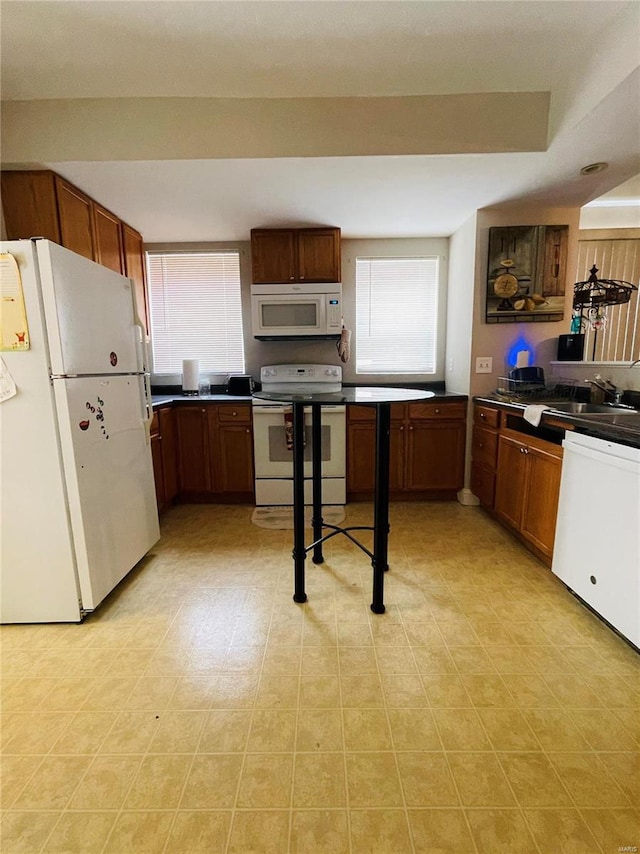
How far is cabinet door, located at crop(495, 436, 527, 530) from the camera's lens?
7.41 feet

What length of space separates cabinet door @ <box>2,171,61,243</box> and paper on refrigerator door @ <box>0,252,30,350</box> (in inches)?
34.5

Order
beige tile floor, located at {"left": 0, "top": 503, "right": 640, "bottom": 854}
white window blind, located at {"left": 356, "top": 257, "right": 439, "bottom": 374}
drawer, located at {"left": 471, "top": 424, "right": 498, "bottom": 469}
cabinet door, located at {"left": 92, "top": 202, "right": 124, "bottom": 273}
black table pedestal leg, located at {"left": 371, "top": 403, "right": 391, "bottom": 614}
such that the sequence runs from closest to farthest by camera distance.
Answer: beige tile floor, located at {"left": 0, "top": 503, "right": 640, "bottom": 854}
black table pedestal leg, located at {"left": 371, "top": 403, "right": 391, "bottom": 614}
cabinet door, located at {"left": 92, "top": 202, "right": 124, "bottom": 273}
drawer, located at {"left": 471, "top": 424, "right": 498, "bottom": 469}
white window blind, located at {"left": 356, "top": 257, "right": 439, "bottom": 374}

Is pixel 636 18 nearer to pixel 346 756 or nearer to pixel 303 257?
pixel 303 257

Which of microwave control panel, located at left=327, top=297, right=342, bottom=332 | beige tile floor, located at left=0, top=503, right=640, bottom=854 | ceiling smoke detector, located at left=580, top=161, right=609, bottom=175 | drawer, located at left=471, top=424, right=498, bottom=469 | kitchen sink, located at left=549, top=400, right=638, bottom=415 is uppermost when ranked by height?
ceiling smoke detector, located at left=580, top=161, right=609, bottom=175

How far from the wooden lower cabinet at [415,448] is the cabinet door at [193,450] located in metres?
1.23

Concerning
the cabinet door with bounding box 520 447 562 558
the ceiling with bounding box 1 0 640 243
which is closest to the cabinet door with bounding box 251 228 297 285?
the ceiling with bounding box 1 0 640 243

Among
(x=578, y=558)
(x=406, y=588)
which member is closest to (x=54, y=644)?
(x=406, y=588)

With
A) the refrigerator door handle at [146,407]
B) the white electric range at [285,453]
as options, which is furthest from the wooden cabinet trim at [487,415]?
the refrigerator door handle at [146,407]

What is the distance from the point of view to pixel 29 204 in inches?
81.4

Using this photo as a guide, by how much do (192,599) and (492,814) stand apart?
1.46 meters

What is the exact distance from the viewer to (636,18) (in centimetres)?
136

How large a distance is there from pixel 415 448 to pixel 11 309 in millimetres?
2694

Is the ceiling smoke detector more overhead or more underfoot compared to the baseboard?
more overhead

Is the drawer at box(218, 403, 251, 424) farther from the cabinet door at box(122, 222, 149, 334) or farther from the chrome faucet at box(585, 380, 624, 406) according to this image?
the chrome faucet at box(585, 380, 624, 406)
